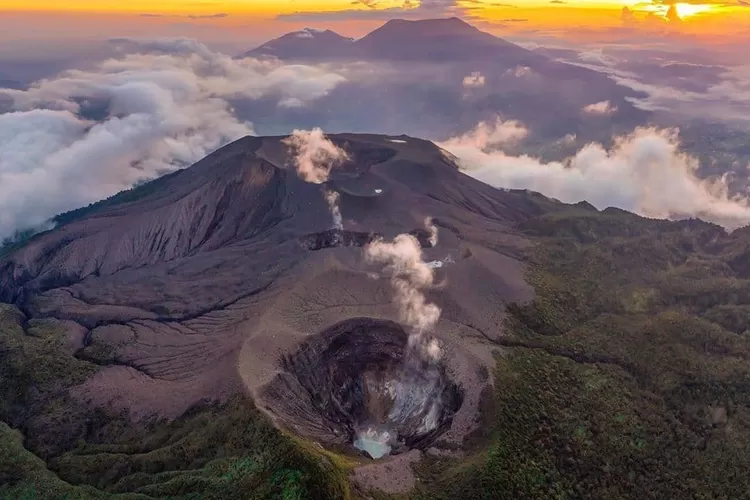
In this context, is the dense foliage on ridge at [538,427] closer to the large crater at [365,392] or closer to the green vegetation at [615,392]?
the green vegetation at [615,392]

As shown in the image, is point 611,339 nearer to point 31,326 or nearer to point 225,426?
point 225,426

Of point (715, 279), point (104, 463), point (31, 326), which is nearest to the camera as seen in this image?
point (104, 463)

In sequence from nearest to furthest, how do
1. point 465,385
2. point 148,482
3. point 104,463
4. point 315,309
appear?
point 148,482, point 104,463, point 465,385, point 315,309

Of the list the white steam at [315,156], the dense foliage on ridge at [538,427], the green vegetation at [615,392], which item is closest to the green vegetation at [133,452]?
the dense foliage on ridge at [538,427]

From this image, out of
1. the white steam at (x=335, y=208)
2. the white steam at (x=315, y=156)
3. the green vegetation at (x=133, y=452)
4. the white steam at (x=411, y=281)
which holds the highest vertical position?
the white steam at (x=315, y=156)

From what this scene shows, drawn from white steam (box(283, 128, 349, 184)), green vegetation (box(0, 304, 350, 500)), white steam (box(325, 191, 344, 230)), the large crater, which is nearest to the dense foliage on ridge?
green vegetation (box(0, 304, 350, 500))

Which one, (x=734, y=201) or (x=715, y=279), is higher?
(x=715, y=279)

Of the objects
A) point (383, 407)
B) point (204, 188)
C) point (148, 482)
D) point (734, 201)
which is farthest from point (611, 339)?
point (734, 201)
